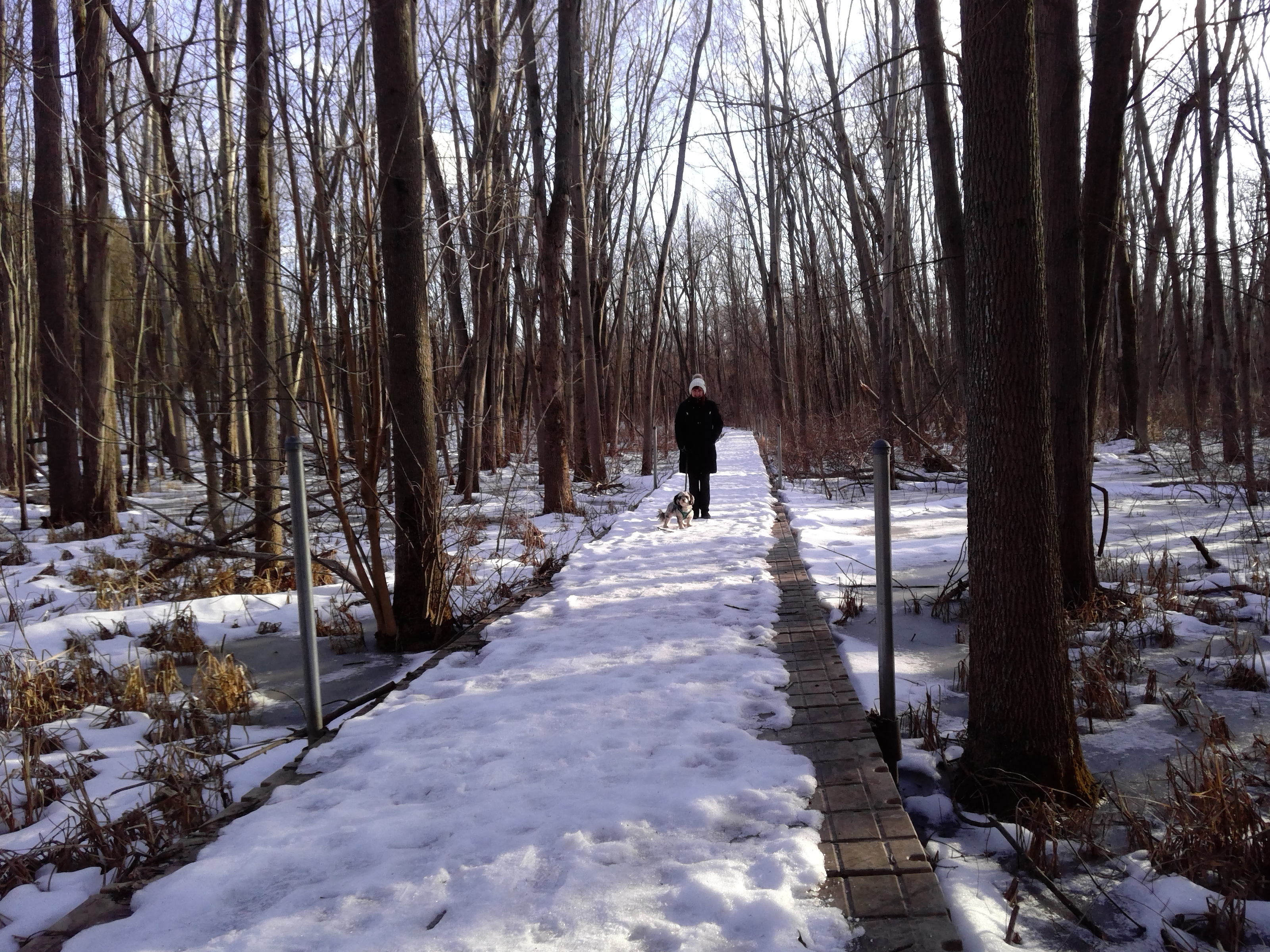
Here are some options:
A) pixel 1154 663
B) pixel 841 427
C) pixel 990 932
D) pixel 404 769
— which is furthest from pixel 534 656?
pixel 841 427

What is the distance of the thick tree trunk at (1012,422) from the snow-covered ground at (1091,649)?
13.4 inches

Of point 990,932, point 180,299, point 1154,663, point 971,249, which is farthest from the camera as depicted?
point 180,299

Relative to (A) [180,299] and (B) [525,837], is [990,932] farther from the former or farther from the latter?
(A) [180,299]

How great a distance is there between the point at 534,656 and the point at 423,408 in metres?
1.78

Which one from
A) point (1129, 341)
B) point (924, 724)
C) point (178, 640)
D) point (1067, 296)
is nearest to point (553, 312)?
point (178, 640)

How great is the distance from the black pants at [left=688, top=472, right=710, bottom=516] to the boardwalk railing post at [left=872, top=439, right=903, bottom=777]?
6635 millimetres

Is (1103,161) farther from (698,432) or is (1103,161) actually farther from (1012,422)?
(698,432)

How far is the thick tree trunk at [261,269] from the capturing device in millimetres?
5781

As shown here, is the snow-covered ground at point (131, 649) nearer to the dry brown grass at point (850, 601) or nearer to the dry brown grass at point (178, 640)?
the dry brown grass at point (178, 640)

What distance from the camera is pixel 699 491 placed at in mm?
10219

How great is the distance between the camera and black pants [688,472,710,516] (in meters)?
10.1

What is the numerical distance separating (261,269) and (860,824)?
Result: 740cm

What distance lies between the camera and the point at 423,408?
16.6 feet

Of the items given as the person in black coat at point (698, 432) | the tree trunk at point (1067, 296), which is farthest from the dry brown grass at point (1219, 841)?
the person in black coat at point (698, 432)
